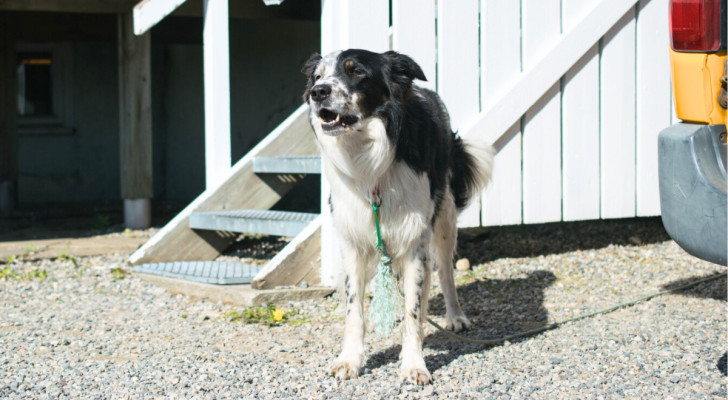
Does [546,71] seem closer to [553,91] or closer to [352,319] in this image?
[553,91]

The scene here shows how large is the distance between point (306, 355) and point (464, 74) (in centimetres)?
221

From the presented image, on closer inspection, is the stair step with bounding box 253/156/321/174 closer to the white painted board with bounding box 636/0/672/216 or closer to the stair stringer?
the stair stringer

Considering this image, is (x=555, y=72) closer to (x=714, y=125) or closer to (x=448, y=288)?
(x=448, y=288)

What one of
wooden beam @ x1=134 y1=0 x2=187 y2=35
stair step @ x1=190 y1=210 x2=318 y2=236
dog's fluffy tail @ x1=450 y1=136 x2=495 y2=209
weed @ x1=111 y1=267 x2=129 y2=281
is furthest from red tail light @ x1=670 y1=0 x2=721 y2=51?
weed @ x1=111 y1=267 x2=129 y2=281

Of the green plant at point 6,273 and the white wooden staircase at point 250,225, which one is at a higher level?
the white wooden staircase at point 250,225

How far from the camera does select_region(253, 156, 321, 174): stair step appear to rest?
200 inches

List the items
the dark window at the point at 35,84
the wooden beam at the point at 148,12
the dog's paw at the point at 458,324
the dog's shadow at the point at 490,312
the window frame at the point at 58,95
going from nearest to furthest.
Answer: the dog's shadow at the point at 490,312, the dog's paw at the point at 458,324, the wooden beam at the point at 148,12, the window frame at the point at 58,95, the dark window at the point at 35,84

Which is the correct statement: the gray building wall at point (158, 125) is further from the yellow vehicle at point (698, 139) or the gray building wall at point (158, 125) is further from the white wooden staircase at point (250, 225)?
the yellow vehicle at point (698, 139)

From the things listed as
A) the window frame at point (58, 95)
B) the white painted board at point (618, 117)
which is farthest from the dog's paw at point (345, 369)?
the window frame at point (58, 95)

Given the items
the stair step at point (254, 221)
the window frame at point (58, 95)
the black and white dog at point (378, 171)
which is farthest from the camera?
the window frame at point (58, 95)

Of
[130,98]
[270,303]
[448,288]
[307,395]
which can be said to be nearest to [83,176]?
[130,98]

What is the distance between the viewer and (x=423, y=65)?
4.79 m

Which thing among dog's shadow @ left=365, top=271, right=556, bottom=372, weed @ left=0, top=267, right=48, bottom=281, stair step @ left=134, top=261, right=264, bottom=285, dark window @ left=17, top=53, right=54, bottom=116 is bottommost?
dog's shadow @ left=365, top=271, right=556, bottom=372

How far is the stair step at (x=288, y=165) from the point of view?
507cm
